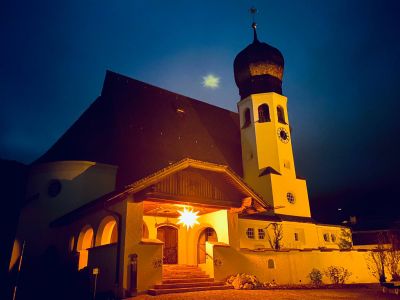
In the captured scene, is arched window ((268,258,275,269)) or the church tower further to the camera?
the church tower

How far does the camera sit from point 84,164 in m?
19.6

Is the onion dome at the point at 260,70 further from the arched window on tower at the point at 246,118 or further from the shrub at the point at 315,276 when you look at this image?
the shrub at the point at 315,276

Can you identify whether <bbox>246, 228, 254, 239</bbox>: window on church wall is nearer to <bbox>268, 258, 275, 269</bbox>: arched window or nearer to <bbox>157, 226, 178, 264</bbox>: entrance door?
<bbox>268, 258, 275, 269</bbox>: arched window

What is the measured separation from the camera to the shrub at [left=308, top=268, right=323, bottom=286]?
16444 millimetres

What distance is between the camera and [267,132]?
27.8 meters

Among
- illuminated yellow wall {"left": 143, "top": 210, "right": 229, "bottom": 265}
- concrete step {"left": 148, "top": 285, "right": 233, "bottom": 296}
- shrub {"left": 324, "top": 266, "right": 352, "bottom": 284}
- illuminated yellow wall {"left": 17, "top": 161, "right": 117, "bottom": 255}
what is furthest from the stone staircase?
illuminated yellow wall {"left": 17, "top": 161, "right": 117, "bottom": 255}

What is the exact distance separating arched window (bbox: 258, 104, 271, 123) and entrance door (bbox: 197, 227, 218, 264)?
46.4 ft

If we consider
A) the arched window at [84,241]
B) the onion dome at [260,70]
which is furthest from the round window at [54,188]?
the onion dome at [260,70]

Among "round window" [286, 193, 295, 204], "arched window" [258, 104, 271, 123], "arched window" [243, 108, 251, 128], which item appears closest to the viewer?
"round window" [286, 193, 295, 204]

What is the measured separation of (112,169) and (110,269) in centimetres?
891

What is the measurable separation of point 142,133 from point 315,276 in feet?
48.7

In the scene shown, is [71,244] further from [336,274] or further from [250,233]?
[336,274]

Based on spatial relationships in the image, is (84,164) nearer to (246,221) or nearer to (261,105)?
(246,221)

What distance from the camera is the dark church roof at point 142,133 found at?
21.0 meters
